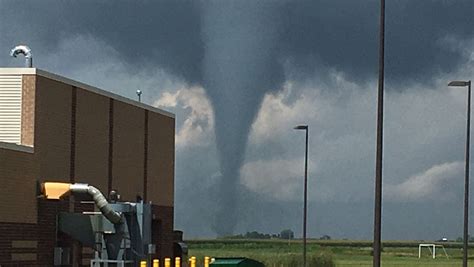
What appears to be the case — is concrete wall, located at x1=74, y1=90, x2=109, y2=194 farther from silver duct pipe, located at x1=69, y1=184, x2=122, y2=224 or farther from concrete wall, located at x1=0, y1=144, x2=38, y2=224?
concrete wall, located at x1=0, y1=144, x2=38, y2=224

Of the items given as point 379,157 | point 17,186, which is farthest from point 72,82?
point 379,157

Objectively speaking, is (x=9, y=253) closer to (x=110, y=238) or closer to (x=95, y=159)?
(x=110, y=238)

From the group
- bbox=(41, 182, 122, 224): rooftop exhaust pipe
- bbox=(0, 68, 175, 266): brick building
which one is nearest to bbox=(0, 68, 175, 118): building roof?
bbox=(0, 68, 175, 266): brick building

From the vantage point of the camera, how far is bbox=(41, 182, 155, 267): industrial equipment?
39.4 meters

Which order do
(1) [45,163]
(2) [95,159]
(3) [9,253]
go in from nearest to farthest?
(3) [9,253] < (1) [45,163] < (2) [95,159]

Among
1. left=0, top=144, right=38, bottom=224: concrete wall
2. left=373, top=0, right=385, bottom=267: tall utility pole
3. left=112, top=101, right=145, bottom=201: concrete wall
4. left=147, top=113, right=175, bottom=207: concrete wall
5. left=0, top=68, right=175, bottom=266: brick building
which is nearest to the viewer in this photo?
left=0, top=144, right=38, bottom=224: concrete wall

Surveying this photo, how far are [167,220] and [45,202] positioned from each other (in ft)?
56.0

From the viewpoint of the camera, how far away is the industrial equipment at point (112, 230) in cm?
3941

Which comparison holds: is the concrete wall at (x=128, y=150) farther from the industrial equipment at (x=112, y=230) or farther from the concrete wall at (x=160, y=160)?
the industrial equipment at (x=112, y=230)

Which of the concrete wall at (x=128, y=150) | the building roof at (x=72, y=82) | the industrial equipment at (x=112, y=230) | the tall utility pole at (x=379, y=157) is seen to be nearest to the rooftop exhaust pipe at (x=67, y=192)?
the industrial equipment at (x=112, y=230)

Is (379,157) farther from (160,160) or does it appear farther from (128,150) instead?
(160,160)

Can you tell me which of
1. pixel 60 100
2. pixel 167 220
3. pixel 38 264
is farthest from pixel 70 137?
pixel 167 220

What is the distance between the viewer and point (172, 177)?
5750 cm

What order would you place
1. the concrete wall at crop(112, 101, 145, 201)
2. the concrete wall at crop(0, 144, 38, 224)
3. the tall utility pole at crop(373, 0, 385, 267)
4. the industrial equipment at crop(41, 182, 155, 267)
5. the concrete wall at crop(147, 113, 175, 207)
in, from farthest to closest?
the concrete wall at crop(147, 113, 175, 207) < the concrete wall at crop(112, 101, 145, 201) < the industrial equipment at crop(41, 182, 155, 267) < the tall utility pole at crop(373, 0, 385, 267) < the concrete wall at crop(0, 144, 38, 224)
